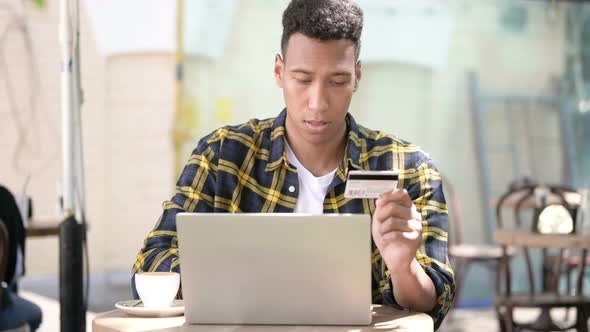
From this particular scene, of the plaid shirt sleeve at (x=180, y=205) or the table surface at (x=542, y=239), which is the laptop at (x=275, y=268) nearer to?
the plaid shirt sleeve at (x=180, y=205)

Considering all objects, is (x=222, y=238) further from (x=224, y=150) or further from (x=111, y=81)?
(x=111, y=81)

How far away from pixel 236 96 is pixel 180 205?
3.90 m

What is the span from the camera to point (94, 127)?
17.8 feet

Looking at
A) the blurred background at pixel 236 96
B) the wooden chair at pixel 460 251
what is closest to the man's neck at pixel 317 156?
the wooden chair at pixel 460 251

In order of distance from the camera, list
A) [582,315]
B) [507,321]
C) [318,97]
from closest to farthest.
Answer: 1. [318,97]
2. [582,315]
3. [507,321]

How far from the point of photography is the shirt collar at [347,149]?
1.89m

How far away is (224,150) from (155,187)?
12.2ft

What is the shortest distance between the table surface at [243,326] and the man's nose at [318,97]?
43 centimetres

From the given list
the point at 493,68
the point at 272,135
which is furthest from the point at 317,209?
the point at 493,68

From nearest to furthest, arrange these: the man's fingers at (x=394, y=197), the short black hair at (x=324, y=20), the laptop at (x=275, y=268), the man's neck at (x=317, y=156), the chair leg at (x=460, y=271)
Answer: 1. the laptop at (x=275, y=268)
2. the man's fingers at (x=394, y=197)
3. the short black hair at (x=324, y=20)
4. the man's neck at (x=317, y=156)
5. the chair leg at (x=460, y=271)

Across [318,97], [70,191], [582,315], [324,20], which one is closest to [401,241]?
[318,97]

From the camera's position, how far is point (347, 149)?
191cm

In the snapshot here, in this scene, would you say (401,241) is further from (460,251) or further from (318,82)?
(460,251)

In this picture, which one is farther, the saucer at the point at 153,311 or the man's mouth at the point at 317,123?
the man's mouth at the point at 317,123
